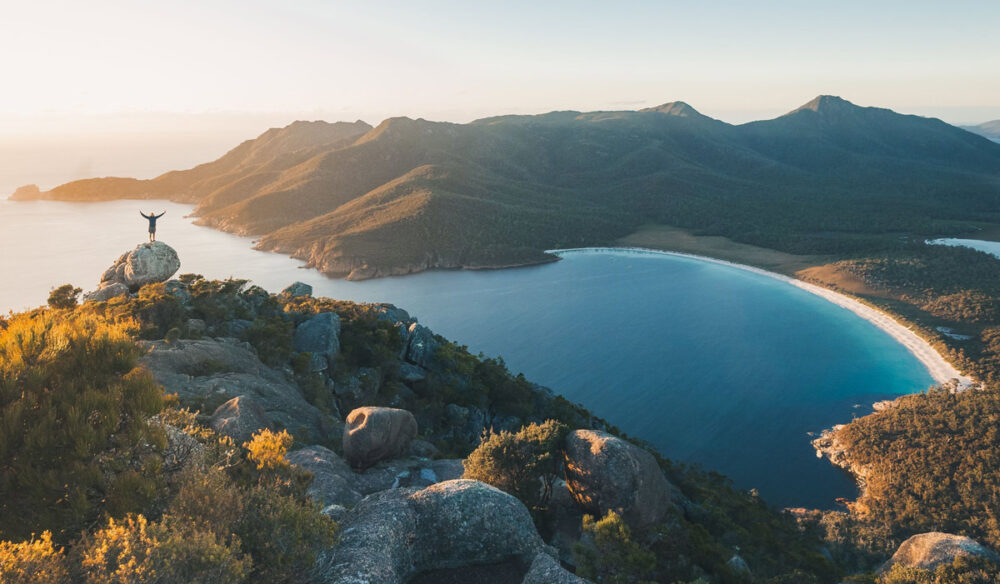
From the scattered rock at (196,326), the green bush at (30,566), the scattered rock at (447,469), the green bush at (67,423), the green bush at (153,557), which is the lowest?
the scattered rock at (447,469)

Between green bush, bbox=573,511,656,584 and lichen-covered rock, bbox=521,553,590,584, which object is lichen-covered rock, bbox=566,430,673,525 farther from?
lichen-covered rock, bbox=521,553,590,584

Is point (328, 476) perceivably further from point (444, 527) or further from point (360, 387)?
point (360, 387)

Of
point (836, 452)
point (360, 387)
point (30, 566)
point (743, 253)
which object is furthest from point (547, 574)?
point (743, 253)

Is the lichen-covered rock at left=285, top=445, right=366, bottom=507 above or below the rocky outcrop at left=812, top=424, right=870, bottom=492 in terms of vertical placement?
above

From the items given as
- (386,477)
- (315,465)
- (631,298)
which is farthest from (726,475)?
(631,298)

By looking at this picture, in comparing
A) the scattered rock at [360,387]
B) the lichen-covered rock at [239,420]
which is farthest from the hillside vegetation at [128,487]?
the scattered rock at [360,387]

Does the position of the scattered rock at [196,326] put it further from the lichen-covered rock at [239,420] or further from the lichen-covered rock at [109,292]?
the lichen-covered rock at [239,420]

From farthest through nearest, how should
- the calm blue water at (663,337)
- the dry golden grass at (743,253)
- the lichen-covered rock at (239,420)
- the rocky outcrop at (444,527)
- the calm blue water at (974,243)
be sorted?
the calm blue water at (974,243) < the dry golden grass at (743,253) < the calm blue water at (663,337) < the lichen-covered rock at (239,420) < the rocky outcrop at (444,527)

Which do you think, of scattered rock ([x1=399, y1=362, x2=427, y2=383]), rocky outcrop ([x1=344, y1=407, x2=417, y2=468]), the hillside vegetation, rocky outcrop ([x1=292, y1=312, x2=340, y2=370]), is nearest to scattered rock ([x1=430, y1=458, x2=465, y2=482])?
rocky outcrop ([x1=344, y1=407, x2=417, y2=468])
